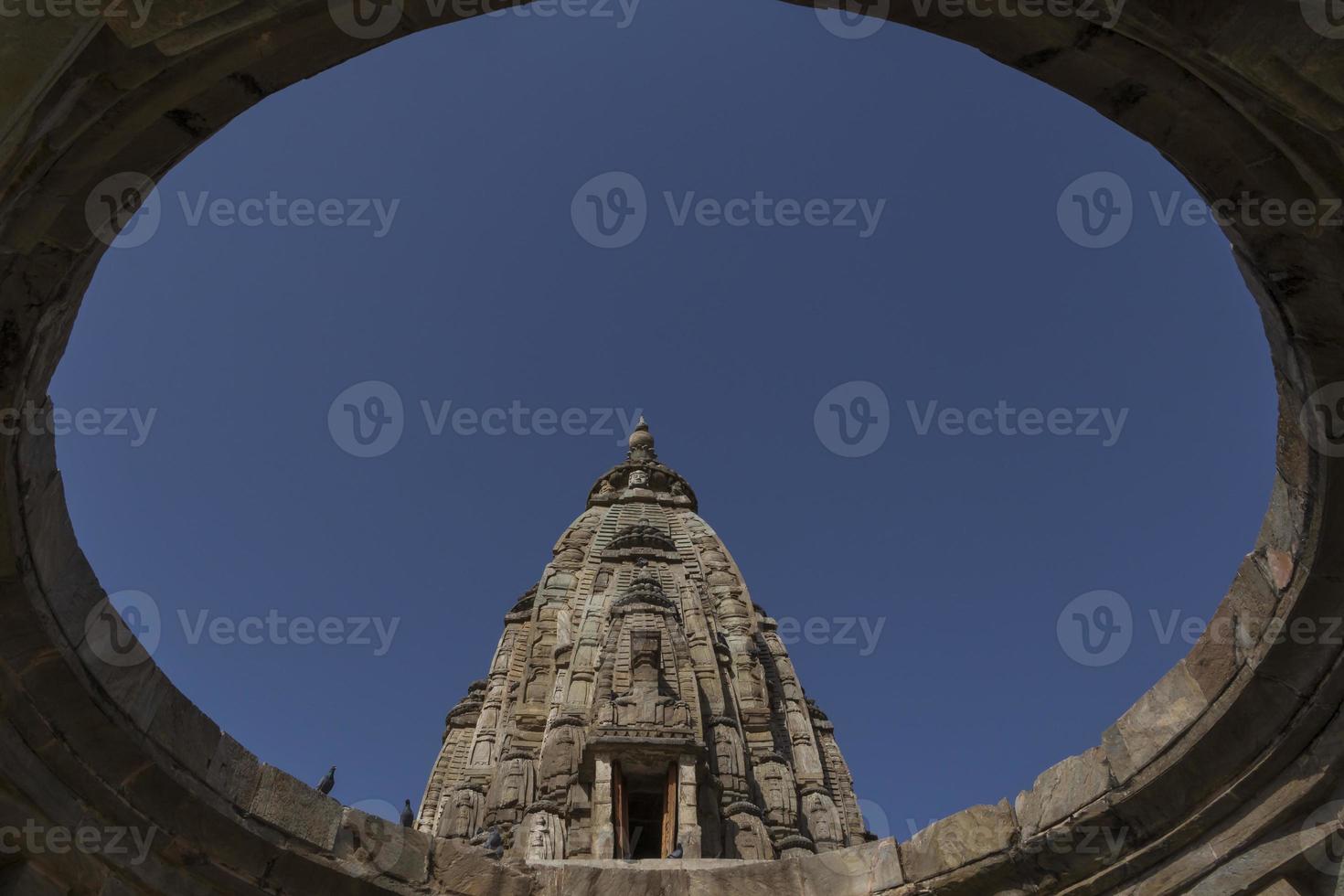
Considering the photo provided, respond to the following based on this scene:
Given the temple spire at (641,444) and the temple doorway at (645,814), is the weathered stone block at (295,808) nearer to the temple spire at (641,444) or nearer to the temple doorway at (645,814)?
the temple doorway at (645,814)

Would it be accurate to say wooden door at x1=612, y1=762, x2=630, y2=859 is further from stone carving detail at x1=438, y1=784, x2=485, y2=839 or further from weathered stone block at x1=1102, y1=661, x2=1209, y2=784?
weathered stone block at x1=1102, y1=661, x2=1209, y2=784

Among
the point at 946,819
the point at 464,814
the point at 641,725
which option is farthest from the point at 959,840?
the point at 464,814

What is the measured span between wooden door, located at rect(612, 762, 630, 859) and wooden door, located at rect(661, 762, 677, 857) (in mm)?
846

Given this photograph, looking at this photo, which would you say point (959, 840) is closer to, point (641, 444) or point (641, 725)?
point (641, 725)

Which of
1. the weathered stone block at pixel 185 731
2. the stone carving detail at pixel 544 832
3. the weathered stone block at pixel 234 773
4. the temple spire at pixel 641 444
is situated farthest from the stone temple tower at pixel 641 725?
the weathered stone block at pixel 185 731

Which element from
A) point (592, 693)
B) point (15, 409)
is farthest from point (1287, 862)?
point (592, 693)

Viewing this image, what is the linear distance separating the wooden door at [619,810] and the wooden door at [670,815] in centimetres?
85

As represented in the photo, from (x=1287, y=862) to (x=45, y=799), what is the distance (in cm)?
765

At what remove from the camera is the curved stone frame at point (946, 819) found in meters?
4.74

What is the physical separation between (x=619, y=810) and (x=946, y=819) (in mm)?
15537

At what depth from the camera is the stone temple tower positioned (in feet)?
73.5

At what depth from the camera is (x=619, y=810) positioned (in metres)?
22.1

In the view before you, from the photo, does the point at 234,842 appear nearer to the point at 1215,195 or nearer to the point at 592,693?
the point at 1215,195

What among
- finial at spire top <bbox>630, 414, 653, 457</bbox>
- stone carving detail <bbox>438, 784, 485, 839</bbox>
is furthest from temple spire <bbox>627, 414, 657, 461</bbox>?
stone carving detail <bbox>438, 784, 485, 839</bbox>
